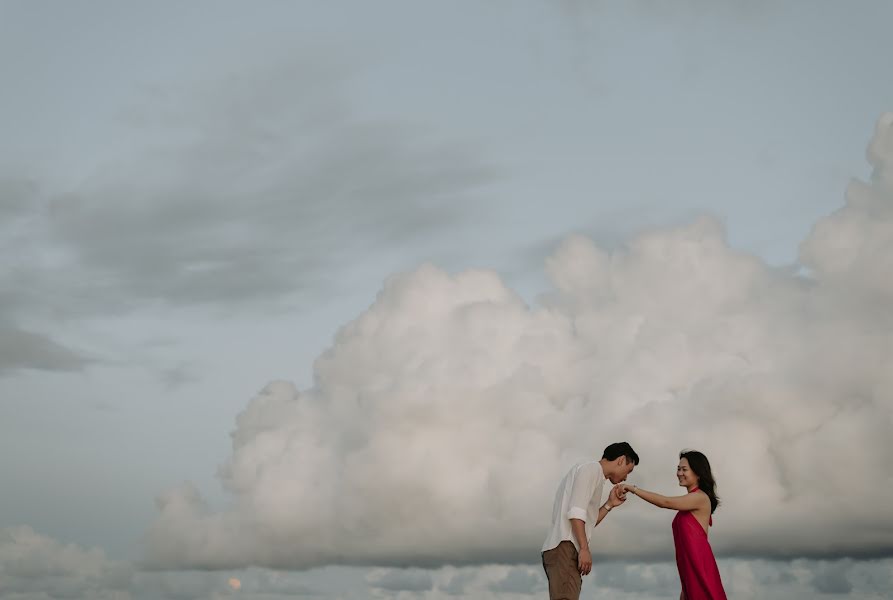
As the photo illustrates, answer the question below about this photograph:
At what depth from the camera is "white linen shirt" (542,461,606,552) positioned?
1360 cm

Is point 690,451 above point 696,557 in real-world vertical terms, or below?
above

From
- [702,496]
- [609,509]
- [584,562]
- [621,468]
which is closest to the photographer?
[584,562]

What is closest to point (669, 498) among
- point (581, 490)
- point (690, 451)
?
point (690, 451)

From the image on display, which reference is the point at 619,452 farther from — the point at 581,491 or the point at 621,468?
the point at 581,491

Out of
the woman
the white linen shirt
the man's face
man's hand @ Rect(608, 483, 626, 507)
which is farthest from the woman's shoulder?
the white linen shirt

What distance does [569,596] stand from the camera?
13531mm

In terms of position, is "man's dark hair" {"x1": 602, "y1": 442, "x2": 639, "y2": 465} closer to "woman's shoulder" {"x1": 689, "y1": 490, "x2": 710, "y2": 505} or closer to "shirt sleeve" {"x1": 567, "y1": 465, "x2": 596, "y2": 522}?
"shirt sleeve" {"x1": 567, "y1": 465, "x2": 596, "y2": 522}

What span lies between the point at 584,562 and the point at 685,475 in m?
2.54

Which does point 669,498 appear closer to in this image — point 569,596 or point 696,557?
point 696,557

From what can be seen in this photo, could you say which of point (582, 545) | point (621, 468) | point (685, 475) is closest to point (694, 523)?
point (685, 475)

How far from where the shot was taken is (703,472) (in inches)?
592

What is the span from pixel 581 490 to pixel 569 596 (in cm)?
144

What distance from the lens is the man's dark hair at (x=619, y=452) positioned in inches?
545

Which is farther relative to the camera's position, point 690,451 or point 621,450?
point 690,451
